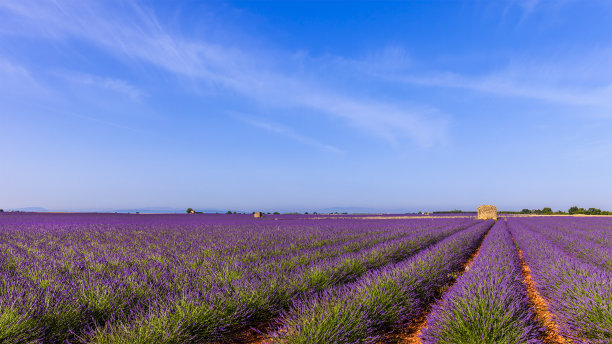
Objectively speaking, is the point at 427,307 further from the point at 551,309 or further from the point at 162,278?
the point at 162,278

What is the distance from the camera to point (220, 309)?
318 cm

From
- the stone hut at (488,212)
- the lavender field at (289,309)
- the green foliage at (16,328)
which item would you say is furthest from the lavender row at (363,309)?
the stone hut at (488,212)

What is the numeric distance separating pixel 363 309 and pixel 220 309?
1585 mm

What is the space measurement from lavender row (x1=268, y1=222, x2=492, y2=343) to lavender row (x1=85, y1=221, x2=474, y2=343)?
35 centimetres

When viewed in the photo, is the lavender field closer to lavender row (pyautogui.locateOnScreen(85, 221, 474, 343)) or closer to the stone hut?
lavender row (pyautogui.locateOnScreen(85, 221, 474, 343))

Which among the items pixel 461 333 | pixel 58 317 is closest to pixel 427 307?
pixel 461 333

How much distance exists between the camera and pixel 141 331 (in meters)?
2.46

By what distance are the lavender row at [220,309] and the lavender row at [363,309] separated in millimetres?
350

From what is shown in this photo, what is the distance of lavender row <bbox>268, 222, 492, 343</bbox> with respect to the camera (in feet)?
8.48

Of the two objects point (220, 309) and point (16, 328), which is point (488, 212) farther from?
point (16, 328)

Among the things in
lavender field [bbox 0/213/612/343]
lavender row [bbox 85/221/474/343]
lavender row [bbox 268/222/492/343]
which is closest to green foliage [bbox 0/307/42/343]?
lavender field [bbox 0/213/612/343]

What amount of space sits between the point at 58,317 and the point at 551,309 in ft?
19.5

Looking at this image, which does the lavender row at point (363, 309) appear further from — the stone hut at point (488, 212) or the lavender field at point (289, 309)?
the stone hut at point (488, 212)

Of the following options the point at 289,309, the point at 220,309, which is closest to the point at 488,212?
the point at 289,309
